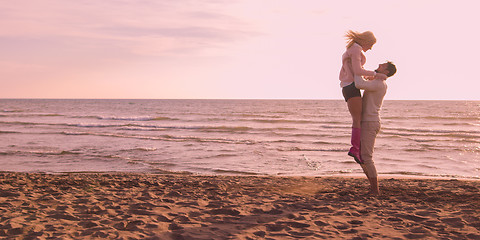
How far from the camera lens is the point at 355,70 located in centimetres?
545

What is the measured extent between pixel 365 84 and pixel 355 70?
0.85 feet

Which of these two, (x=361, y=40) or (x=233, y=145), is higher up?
(x=361, y=40)

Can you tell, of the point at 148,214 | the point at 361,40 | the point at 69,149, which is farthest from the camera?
the point at 69,149

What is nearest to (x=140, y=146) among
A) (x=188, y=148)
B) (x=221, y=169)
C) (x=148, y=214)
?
(x=188, y=148)

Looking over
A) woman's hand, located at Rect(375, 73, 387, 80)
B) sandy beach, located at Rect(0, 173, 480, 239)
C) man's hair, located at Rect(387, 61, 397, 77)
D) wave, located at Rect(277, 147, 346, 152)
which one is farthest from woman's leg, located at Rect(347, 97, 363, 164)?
wave, located at Rect(277, 147, 346, 152)

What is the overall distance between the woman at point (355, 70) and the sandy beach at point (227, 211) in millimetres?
1155

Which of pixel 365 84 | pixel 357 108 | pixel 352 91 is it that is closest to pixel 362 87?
pixel 365 84

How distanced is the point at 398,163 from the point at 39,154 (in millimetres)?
12681

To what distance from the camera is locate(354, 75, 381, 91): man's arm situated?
545cm

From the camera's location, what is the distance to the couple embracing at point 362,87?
5484 millimetres

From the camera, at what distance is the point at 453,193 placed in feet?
20.7

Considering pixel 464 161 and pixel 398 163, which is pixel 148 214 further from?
pixel 464 161

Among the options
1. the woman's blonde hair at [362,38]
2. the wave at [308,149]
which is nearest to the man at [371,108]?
the woman's blonde hair at [362,38]

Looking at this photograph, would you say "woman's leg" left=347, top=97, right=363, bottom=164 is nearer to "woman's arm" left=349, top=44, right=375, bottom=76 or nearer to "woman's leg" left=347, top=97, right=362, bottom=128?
"woman's leg" left=347, top=97, right=362, bottom=128
